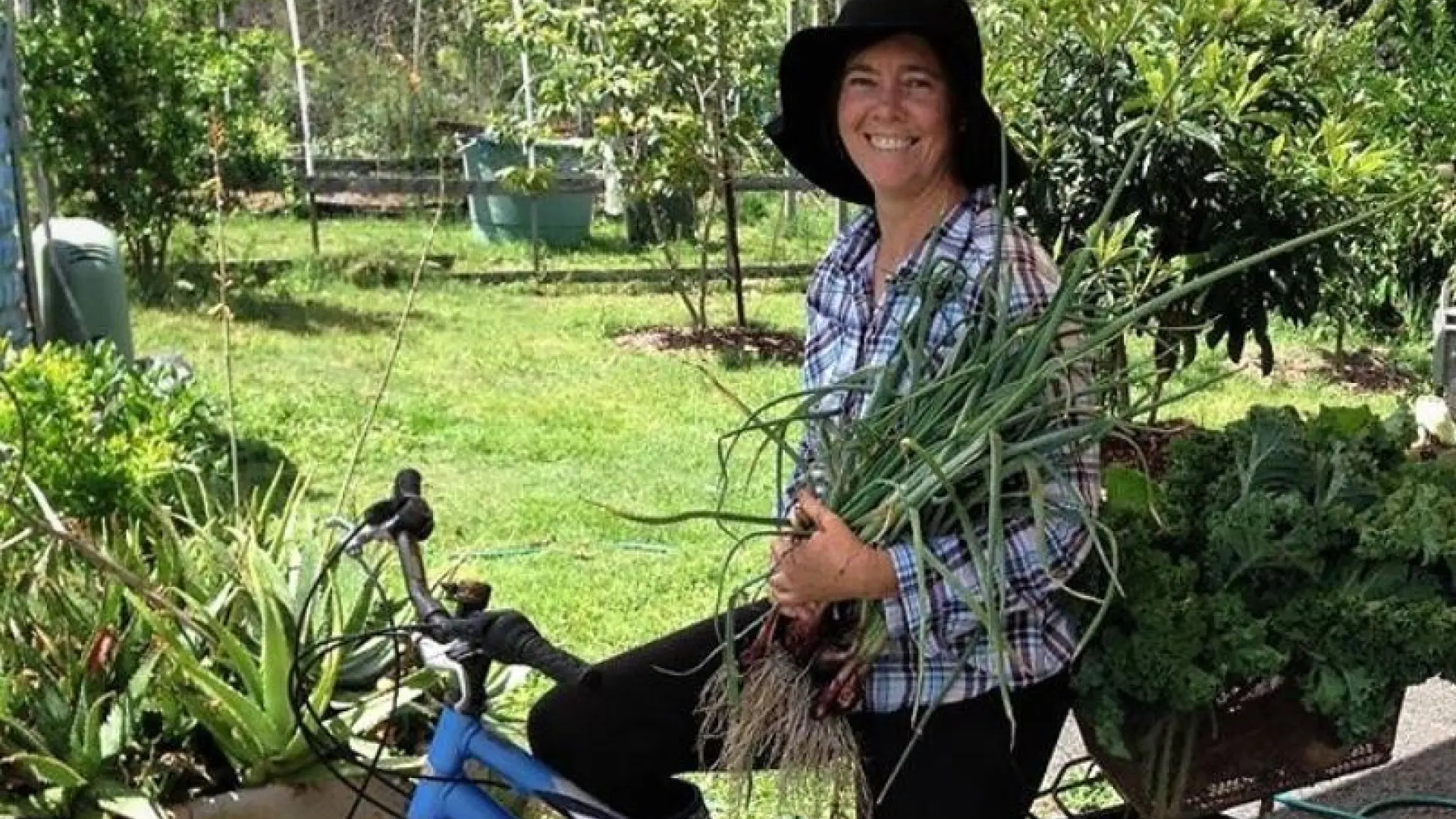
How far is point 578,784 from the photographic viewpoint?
2340 millimetres

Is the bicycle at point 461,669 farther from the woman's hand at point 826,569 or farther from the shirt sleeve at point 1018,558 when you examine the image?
the shirt sleeve at point 1018,558

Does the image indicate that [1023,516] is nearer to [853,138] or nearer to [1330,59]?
[853,138]

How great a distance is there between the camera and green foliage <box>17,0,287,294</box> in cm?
912

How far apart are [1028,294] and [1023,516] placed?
0.97 ft

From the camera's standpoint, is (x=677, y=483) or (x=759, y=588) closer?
(x=759, y=588)

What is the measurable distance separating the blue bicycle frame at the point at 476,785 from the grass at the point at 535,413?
2.05 meters

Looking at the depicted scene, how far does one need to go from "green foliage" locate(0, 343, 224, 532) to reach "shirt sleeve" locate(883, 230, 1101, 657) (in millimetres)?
2244

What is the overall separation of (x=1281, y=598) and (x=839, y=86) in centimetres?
96

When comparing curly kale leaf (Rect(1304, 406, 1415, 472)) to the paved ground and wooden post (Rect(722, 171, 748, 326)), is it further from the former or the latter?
wooden post (Rect(722, 171, 748, 326))

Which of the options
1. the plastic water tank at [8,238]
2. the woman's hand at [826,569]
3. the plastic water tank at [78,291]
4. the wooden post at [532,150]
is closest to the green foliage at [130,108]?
the wooden post at [532,150]

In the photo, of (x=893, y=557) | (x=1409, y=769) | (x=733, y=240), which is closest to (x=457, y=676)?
(x=893, y=557)

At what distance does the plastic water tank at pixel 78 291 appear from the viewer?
616 cm

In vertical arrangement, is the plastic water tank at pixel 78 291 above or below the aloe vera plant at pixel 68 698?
above

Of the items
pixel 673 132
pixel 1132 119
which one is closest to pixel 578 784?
pixel 1132 119
